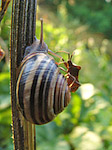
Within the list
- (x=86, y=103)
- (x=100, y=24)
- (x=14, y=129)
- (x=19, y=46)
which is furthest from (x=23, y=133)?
(x=100, y=24)

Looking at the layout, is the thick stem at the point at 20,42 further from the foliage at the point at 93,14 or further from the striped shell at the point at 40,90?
the foliage at the point at 93,14

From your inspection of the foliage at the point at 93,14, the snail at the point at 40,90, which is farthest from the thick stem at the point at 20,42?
the foliage at the point at 93,14

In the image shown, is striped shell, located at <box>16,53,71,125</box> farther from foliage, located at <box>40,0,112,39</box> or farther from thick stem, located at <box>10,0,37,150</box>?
foliage, located at <box>40,0,112,39</box>

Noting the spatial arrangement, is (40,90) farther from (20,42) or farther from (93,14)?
(93,14)

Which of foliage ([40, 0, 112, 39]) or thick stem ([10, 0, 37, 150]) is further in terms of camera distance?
foliage ([40, 0, 112, 39])

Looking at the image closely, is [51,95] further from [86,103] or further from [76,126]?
[86,103]

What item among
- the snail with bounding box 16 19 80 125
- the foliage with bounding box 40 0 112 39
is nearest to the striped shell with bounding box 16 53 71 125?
the snail with bounding box 16 19 80 125

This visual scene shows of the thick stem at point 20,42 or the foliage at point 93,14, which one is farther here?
the foliage at point 93,14

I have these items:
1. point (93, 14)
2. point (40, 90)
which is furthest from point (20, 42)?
point (93, 14)
